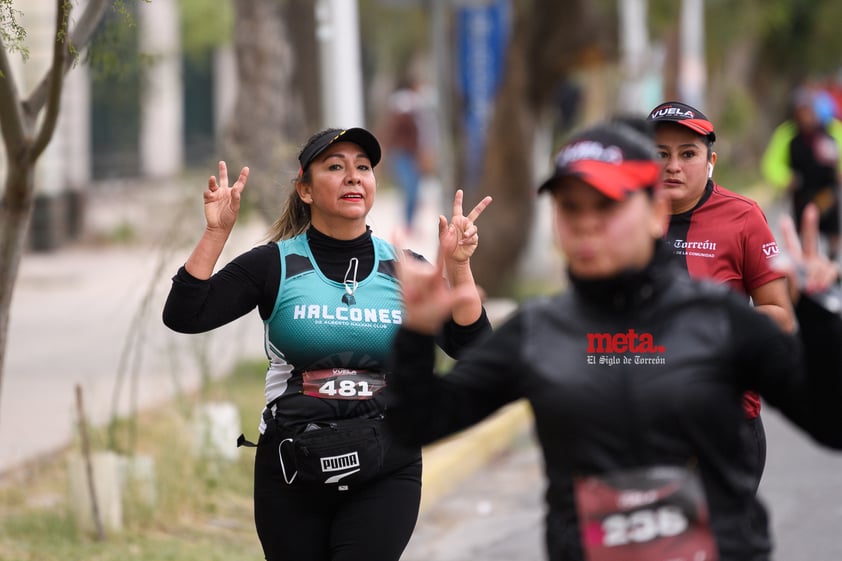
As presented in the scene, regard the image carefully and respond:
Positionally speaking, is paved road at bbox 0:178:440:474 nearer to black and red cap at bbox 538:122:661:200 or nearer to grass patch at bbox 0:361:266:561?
grass patch at bbox 0:361:266:561

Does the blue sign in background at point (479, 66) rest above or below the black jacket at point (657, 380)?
above

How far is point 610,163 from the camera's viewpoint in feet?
9.34

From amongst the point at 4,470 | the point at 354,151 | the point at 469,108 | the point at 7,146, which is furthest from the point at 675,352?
the point at 469,108

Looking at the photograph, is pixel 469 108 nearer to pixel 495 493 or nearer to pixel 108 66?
pixel 495 493

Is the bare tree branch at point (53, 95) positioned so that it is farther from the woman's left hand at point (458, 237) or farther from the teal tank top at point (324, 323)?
the woman's left hand at point (458, 237)

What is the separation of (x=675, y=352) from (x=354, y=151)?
6.29ft

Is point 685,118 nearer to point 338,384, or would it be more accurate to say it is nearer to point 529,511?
point 338,384

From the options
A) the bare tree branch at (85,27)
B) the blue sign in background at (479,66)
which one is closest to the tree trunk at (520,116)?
the blue sign in background at (479,66)

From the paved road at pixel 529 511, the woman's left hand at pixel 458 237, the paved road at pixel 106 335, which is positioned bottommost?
the paved road at pixel 529 511

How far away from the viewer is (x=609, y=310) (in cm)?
291

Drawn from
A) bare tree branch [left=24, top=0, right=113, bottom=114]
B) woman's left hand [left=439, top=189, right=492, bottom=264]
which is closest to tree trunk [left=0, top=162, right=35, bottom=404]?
bare tree branch [left=24, top=0, right=113, bottom=114]

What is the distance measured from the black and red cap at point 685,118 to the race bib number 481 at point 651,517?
2.23 meters

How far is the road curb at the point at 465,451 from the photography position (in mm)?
8469

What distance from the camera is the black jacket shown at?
112 inches
